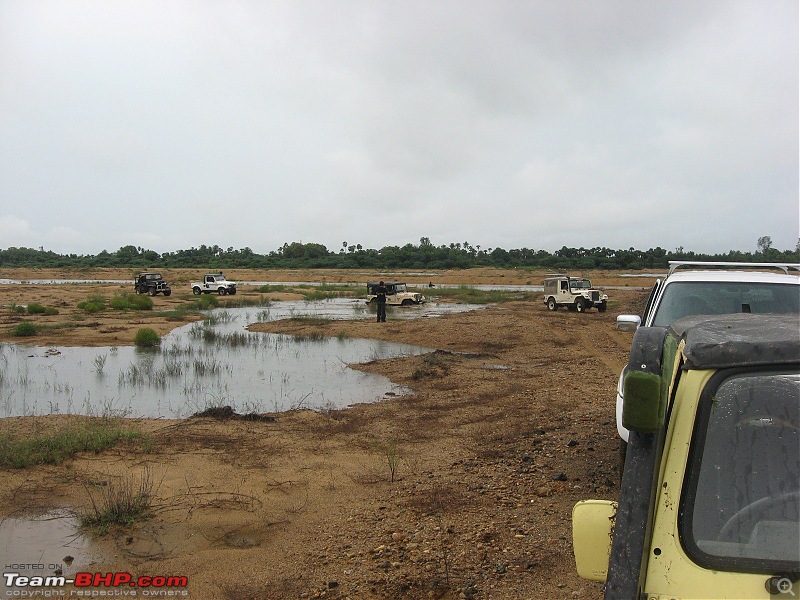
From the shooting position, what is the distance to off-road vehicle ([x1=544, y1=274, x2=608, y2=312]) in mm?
32594

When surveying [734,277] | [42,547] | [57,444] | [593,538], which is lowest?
[42,547]

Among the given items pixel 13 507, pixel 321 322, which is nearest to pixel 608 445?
pixel 13 507

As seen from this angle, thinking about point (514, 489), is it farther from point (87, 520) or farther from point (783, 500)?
point (783, 500)

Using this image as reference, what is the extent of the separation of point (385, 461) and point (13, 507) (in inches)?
151

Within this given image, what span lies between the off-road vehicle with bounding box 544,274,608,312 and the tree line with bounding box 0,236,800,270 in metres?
74.4

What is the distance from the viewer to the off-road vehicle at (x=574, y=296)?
3259 centimetres

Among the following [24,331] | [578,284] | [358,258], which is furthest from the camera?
[358,258]

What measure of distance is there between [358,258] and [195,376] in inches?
4822

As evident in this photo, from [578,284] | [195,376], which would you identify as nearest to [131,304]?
[195,376]

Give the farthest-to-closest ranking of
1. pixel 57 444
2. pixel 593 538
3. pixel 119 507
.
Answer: pixel 57 444 < pixel 119 507 < pixel 593 538

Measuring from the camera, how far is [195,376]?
1547 cm

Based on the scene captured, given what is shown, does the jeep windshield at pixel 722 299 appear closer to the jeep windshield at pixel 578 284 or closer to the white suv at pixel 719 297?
the white suv at pixel 719 297

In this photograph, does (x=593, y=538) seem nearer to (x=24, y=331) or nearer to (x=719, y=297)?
(x=719, y=297)

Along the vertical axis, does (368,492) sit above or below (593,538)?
below
